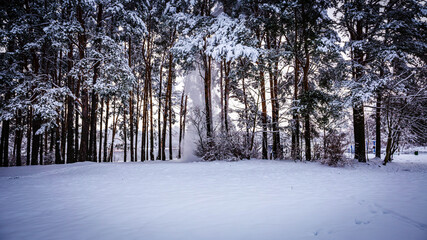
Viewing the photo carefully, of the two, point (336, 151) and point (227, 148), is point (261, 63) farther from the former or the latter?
point (336, 151)

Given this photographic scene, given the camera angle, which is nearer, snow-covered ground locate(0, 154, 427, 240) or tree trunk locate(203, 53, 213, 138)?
snow-covered ground locate(0, 154, 427, 240)

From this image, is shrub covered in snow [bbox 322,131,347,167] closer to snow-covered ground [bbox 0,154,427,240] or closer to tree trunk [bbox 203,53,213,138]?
snow-covered ground [bbox 0,154,427,240]

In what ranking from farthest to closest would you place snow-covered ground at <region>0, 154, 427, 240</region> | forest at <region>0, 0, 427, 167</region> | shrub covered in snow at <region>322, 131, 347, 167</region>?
1. forest at <region>0, 0, 427, 167</region>
2. shrub covered in snow at <region>322, 131, 347, 167</region>
3. snow-covered ground at <region>0, 154, 427, 240</region>

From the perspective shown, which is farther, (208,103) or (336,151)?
(208,103)

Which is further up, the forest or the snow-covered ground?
the forest

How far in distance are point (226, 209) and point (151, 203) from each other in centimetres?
145

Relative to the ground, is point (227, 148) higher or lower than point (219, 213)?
higher

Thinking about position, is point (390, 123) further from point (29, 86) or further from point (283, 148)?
point (29, 86)

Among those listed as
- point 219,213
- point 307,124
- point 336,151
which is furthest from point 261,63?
point 219,213

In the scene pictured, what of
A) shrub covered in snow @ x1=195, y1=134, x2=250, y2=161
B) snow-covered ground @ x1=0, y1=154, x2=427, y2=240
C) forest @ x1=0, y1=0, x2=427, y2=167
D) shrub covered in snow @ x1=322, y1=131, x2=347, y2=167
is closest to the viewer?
snow-covered ground @ x1=0, y1=154, x2=427, y2=240

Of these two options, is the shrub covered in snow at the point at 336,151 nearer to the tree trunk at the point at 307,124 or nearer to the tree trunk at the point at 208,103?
the tree trunk at the point at 307,124

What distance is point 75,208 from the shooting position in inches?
132

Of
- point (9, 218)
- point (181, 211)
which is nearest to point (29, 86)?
point (9, 218)

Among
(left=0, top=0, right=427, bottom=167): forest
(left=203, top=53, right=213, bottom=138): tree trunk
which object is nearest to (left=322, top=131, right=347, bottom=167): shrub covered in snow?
(left=0, top=0, right=427, bottom=167): forest
